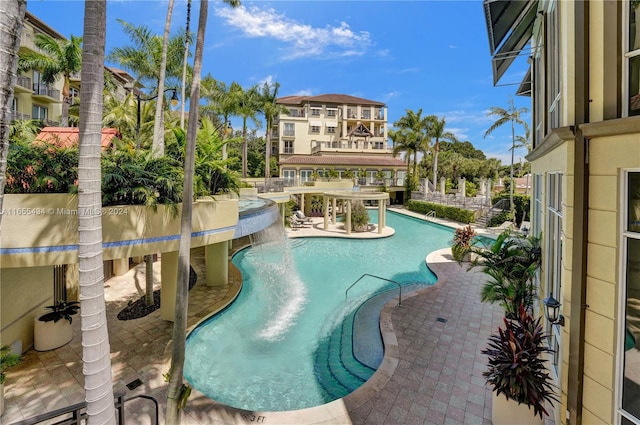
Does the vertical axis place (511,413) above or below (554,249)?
below

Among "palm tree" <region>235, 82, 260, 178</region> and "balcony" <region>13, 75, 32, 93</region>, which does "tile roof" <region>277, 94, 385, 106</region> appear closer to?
"palm tree" <region>235, 82, 260, 178</region>

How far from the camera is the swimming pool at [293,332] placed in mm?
6905

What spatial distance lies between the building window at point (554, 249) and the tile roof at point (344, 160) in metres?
33.9

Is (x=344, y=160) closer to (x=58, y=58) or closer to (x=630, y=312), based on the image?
(x=58, y=58)

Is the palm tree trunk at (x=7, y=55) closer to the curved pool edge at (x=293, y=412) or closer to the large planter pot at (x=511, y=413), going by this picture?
the curved pool edge at (x=293, y=412)

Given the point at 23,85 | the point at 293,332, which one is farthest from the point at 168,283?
the point at 23,85

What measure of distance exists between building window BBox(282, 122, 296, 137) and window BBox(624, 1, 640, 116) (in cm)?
4383

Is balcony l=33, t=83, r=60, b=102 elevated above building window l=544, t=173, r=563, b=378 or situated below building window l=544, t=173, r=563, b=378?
above

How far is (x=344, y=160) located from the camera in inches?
1644

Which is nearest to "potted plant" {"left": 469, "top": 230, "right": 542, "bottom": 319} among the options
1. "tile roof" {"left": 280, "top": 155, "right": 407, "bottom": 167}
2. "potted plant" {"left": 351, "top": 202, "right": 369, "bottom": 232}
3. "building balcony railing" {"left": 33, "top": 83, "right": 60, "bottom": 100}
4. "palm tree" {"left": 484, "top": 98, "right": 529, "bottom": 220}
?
"potted plant" {"left": 351, "top": 202, "right": 369, "bottom": 232}

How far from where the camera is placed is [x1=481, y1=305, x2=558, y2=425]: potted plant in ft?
15.6

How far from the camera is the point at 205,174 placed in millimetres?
9281

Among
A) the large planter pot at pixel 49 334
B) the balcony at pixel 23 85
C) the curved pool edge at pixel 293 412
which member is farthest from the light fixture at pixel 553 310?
the balcony at pixel 23 85

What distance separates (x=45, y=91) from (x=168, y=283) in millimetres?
29591
